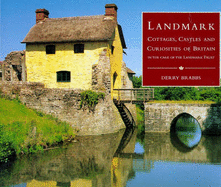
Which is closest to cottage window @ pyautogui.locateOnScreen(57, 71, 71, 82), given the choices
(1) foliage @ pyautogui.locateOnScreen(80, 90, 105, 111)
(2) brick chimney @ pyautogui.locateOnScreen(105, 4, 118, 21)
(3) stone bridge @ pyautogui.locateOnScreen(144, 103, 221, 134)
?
(1) foliage @ pyautogui.locateOnScreen(80, 90, 105, 111)

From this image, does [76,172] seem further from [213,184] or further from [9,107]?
[9,107]

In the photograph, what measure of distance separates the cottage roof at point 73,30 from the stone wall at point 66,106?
5.27 meters

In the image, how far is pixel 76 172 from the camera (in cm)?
1343

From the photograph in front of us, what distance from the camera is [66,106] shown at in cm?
2289

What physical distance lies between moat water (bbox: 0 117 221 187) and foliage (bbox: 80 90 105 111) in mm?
2946

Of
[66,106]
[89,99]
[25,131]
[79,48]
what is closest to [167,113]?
[89,99]

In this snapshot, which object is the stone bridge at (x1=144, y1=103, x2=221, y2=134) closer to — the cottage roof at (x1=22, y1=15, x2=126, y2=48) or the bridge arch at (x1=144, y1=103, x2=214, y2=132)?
the bridge arch at (x1=144, y1=103, x2=214, y2=132)

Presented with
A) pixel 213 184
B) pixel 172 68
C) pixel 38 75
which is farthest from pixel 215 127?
pixel 38 75

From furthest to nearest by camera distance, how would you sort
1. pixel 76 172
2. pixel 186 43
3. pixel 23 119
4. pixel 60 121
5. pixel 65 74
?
pixel 65 74 < pixel 60 121 < pixel 23 119 < pixel 186 43 < pixel 76 172

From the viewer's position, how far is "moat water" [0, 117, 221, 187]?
40.0 feet

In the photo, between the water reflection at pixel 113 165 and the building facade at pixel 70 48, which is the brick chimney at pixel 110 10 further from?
the water reflection at pixel 113 165

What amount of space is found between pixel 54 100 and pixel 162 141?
30.1 feet

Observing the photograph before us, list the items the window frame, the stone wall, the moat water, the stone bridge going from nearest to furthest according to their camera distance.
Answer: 1. the moat water
2. the stone wall
3. the stone bridge
4. the window frame

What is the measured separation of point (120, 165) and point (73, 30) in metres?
15.7
